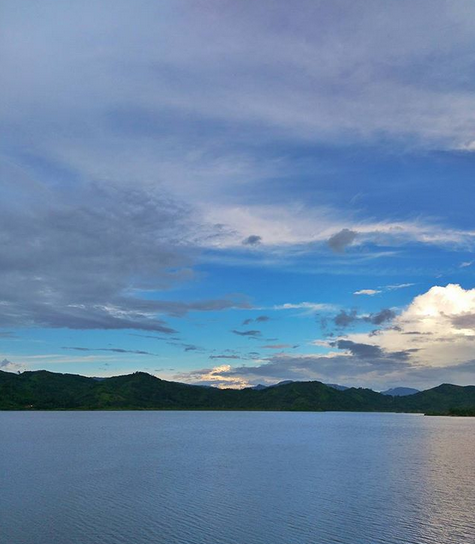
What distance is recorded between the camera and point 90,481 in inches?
3105

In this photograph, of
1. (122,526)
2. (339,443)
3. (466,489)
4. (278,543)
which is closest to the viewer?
(278,543)

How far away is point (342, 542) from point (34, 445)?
112 metres

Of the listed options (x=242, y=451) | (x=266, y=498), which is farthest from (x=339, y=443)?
(x=266, y=498)

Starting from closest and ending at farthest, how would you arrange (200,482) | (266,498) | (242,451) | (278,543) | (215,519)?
(278,543) < (215,519) < (266,498) < (200,482) < (242,451)

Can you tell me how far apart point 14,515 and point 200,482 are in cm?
3099

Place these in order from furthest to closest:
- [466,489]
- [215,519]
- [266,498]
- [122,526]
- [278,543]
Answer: [466,489]
[266,498]
[215,519]
[122,526]
[278,543]

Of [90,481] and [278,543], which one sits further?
[90,481]

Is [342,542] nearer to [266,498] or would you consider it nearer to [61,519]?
[266,498]

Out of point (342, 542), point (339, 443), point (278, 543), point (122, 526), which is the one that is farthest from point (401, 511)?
point (339, 443)

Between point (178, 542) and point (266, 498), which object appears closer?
point (178, 542)

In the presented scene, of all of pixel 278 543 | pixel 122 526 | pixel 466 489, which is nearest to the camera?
pixel 278 543

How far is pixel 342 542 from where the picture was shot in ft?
156

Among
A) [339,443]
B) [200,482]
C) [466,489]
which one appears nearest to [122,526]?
[200,482]

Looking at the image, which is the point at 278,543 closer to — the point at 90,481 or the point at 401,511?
the point at 401,511
